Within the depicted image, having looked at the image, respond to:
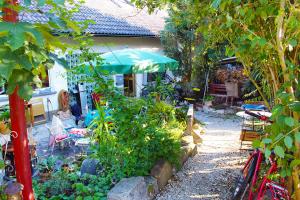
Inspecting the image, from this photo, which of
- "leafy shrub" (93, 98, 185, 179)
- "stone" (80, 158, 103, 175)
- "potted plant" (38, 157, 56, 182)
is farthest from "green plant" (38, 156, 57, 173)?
"leafy shrub" (93, 98, 185, 179)

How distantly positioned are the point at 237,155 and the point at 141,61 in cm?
303

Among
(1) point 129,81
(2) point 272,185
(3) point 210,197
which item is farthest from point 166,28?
(2) point 272,185

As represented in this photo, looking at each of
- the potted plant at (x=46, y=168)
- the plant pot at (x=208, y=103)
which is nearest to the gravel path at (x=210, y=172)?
the potted plant at (x=46, y=168)

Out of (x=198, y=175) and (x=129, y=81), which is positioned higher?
(x=129, y=81)

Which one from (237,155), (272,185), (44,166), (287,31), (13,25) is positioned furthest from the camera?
(237,155)

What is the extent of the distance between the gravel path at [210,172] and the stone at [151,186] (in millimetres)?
105

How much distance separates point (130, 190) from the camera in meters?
3.60

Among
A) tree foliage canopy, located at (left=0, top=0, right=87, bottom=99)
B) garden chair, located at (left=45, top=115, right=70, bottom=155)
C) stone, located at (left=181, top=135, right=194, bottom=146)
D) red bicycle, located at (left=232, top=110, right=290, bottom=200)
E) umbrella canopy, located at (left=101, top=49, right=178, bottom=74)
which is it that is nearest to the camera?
tree foliage canopy, located at (left=0, top=0, right=87, bottom=99)

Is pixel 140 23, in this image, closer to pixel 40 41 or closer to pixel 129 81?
pixel 129 81

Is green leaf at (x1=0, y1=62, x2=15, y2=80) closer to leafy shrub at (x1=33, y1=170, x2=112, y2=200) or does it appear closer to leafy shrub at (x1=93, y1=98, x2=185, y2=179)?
leafy shrub at (x1=33, y1=170, x2=112, y2=200)

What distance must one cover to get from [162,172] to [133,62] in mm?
3108

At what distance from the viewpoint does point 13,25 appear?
1083 millimetres

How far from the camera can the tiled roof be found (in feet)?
38.1

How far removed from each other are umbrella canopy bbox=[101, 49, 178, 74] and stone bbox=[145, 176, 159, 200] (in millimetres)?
2754
